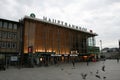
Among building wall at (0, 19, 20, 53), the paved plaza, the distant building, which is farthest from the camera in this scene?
building wall at (0, 19, 20, 53)

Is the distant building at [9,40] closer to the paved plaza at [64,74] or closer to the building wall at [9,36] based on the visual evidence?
the building wall at [9,36]

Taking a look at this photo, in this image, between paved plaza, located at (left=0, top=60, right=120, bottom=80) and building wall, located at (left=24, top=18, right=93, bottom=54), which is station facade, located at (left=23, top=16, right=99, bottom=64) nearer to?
building wall, located at (left=24, top=18, right=93, bottom=54)

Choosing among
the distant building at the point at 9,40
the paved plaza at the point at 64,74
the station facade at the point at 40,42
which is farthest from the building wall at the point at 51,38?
the paved plaza at the point at 64,74

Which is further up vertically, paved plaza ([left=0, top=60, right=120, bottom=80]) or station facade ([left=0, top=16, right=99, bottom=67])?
station facade ([left=0, top=16, right=99, bottom=67])

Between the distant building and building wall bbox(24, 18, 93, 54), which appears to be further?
building wall bbox(24, 18, 93, 54)

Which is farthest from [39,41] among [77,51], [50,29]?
[77,51]

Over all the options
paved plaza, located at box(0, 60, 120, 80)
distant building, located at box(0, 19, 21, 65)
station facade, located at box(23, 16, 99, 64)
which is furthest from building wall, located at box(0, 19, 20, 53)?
paved plaza, located at box(0, 60, 120, 80)

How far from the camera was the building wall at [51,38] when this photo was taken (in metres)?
65.6

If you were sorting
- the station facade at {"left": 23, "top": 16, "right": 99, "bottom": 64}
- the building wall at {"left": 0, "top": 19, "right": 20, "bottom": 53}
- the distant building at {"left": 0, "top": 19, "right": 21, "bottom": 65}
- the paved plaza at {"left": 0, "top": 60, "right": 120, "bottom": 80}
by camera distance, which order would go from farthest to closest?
the station facade at {"left": 23, "top": 16, "right": 99, "bottom": 64}, the building wall at {"left": 0, "top": 19, "right": 20, "bottom": 53}, the distant building at {"left": 0, "top": 19, "right": 21, "bottom": 65}, the paved plaza at {"left": 0, "top": 60, "right": 120, "bottom": 80}

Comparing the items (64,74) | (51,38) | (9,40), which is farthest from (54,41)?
(64,74)

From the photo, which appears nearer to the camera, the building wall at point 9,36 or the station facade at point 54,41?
the building wall at point 9,36

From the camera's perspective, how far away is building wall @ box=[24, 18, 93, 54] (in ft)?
215

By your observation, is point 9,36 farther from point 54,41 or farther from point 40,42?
point 54,41

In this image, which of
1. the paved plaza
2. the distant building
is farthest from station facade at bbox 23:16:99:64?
the paved plaza
